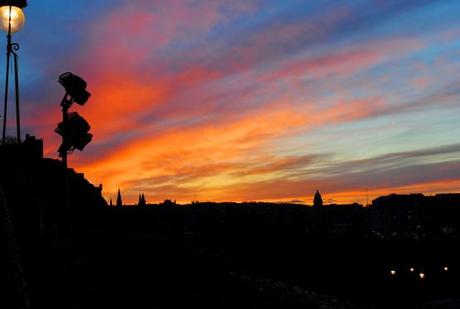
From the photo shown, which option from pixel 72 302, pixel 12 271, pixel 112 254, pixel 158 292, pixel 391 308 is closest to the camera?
pixel 12 271

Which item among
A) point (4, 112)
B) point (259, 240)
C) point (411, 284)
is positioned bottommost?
point (411, 284)

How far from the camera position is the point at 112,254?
1789 cm

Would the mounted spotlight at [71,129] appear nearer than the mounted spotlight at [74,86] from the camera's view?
Yes

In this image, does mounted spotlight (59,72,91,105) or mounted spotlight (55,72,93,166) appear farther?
mounted spotlight (59,72,91,105)

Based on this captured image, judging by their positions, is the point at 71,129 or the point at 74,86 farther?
the point at 74,86

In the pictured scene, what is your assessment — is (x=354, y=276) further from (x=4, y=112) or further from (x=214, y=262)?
(x=4, y=112)

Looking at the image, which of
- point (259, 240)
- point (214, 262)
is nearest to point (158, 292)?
point (214, 262)

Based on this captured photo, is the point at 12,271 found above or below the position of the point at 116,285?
above

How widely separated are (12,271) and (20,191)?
5.31 meters

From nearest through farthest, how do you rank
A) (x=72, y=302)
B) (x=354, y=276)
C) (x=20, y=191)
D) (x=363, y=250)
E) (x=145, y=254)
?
(x=72, y=302) < (x=20, y=191) < (x=145, y=254) < (x=354, y=276) < (x=363, y=250)

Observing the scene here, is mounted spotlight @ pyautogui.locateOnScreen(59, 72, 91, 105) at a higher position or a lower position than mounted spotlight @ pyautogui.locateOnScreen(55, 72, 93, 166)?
higher

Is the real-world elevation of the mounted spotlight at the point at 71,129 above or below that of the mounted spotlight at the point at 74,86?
below

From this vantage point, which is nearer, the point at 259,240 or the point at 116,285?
the point at 116,285

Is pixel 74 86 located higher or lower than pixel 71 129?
higher
